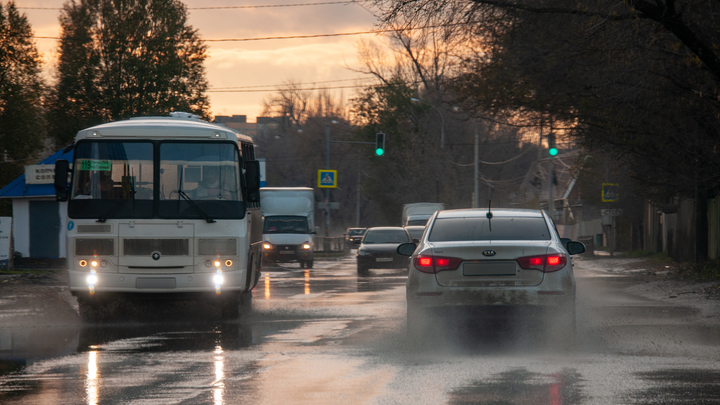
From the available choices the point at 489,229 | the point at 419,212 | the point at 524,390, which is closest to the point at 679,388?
the point at 524,390

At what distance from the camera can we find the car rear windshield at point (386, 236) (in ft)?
95.8

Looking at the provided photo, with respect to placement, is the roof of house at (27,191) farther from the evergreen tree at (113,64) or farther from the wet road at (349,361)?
the evergreen tree at (113,64)

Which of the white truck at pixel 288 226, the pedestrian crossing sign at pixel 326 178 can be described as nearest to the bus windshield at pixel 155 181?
the white truck at pixel 288 226

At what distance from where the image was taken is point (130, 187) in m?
13.3

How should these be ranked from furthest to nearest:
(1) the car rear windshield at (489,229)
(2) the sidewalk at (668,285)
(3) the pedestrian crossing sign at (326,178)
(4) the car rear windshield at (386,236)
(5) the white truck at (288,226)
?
(3) the pedestrian crossing sign at (326,178) → (5) the white truck at (288,226) → (4) the car rear windshield at (386,236) → (2) the sidewalk at (668,285) → (1) the car rear windshield at (489,229)

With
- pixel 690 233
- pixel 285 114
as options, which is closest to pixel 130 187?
pixel 690 233

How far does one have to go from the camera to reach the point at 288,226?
3350 centimetres

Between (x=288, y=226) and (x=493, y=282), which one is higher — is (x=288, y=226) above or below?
above

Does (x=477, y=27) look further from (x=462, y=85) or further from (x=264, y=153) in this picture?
(x=264, y=153)

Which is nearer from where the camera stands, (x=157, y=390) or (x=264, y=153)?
(x=157, y=390)

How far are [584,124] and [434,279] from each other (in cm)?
1421

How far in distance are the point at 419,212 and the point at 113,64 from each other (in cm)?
1976

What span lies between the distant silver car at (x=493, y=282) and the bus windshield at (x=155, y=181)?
13.9 feet

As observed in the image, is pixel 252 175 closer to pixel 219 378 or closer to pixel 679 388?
pixel 219 378
